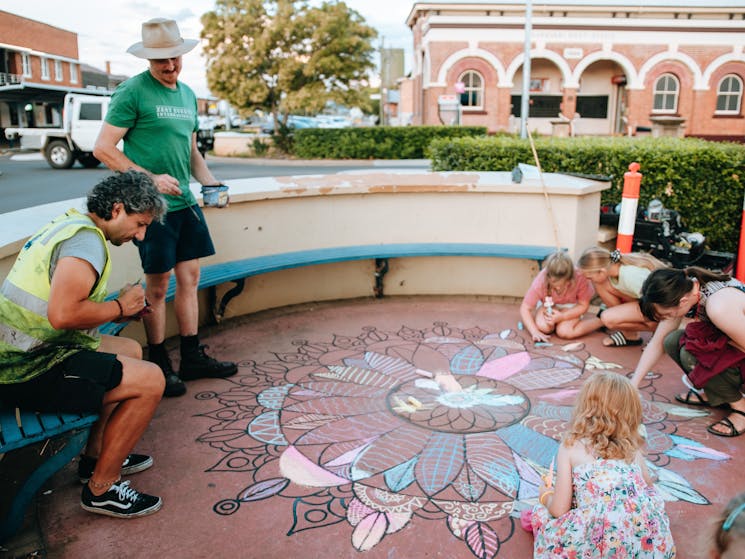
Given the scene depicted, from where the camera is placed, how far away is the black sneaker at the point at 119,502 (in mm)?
2732

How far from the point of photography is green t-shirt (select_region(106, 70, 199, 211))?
363 cm

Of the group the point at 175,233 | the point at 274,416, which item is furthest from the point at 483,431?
the point at 175,233

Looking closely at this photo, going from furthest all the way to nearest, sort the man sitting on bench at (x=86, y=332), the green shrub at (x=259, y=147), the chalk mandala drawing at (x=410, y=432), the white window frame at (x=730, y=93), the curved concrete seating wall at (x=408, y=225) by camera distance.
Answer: the white window frame at (x=730, y=93) → the green shrub at (x=259, y=147) → the curved concrete seating wall at (x=408, y=225) → the chalk mandala drawing at (x=410, y=432) → the man sitting on bench at (x=86, y=332)

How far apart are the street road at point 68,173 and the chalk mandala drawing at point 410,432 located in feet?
8.38

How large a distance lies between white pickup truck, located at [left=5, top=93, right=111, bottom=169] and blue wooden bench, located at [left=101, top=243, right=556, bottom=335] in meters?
13.1

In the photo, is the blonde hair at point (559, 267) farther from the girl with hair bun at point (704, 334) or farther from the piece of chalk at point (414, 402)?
the piece of chalk at point (414, 402)

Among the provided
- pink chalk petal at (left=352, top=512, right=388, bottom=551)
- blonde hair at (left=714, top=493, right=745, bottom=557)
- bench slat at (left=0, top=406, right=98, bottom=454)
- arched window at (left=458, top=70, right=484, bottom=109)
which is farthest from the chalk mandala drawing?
arched window at (left=458, top=70, right=484, bottom=109)

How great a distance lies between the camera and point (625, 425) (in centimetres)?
227

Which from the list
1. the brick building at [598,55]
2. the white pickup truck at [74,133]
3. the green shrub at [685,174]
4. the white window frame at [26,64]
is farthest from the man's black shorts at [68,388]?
the white window frame at [26,64]

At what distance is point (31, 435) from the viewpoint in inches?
91.0

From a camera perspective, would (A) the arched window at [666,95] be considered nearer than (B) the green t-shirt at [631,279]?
No

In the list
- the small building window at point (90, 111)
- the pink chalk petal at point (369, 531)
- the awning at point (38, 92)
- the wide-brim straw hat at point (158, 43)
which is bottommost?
the pink chalk petal at point (369, 531)

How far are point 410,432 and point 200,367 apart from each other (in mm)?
1571

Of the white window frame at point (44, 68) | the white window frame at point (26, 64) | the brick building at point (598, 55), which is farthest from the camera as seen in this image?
the white window frame at point (44, 68)
